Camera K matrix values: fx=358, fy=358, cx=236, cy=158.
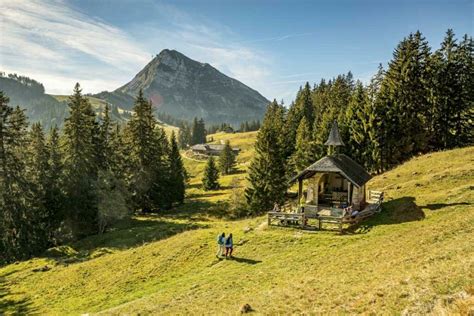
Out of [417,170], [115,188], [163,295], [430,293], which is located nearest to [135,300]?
[163,295]

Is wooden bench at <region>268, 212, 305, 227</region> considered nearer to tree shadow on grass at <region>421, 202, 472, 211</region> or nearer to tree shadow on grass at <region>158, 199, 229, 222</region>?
tree shadow on grass at <region>421, 202, 472, 211</region>

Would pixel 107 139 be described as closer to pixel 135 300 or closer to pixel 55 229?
pixel 55 229

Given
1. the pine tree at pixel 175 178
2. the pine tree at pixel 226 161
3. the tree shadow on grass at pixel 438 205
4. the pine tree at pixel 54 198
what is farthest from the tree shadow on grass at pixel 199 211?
the pine tree at pixel 226 161

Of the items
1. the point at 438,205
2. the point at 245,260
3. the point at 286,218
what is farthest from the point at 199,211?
the point at 438,205

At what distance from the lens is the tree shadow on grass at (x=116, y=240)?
39.3 m

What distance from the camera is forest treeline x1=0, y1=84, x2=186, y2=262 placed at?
44719 mm

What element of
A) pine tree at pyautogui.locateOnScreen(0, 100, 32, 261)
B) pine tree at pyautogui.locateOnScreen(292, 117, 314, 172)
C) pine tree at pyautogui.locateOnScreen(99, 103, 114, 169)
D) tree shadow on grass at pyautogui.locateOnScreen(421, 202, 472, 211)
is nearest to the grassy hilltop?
tree shadow on grass at pyautogui.locateOnScreen(421, 202, 472, 211)

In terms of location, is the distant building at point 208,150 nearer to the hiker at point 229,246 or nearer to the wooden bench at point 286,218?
the wooden bench at point 286,218

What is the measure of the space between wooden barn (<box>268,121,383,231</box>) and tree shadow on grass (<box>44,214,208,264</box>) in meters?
16.4

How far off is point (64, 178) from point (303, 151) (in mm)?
44471

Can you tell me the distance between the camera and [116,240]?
43.0 m

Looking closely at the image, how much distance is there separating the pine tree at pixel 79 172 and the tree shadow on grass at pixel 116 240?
141 inches

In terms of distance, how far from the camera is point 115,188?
50250 mm

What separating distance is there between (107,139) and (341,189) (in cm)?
3853
